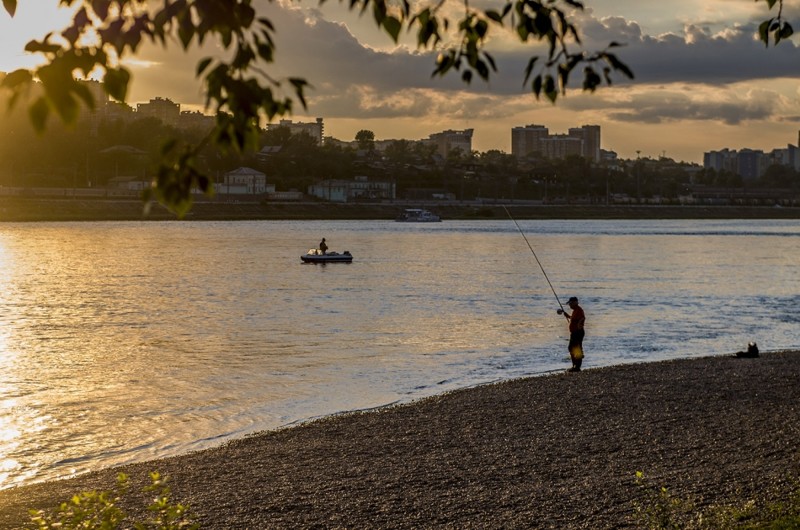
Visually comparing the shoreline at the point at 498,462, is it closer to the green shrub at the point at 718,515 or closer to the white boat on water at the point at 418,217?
the green shrub at the point at 718,515

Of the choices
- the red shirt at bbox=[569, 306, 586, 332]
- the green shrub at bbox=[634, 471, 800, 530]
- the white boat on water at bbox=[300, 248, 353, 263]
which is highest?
the red shirt at bbox=[569, 306, 586, 332]

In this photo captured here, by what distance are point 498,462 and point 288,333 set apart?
846 inches

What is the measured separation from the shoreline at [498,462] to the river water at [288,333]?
85.7 inches

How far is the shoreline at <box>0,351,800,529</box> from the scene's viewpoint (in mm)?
11461

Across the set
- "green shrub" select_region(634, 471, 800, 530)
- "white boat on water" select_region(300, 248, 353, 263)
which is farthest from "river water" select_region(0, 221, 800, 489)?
"green shrub" select_region(634, 471, 800, 530)

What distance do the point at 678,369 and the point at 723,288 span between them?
34907mm

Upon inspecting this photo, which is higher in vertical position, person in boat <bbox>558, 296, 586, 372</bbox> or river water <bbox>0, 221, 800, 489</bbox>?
person in boat <bbox>558, 296, 586, 372</bbox>

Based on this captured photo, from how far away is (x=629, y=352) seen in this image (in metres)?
29.5

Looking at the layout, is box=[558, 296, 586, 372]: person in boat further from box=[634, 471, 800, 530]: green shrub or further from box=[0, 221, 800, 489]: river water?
box=[634, 471, 800, 530]: green shrub

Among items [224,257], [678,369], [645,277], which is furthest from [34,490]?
[224,257]

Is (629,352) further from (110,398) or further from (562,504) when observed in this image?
(562,504)

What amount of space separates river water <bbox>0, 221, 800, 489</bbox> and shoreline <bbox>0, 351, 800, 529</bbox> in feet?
7.14

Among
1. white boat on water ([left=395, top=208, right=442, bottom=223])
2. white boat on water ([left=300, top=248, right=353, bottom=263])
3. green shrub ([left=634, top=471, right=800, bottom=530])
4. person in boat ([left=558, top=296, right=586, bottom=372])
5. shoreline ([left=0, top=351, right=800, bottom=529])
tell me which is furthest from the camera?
white boat on water ([left=395, top=208, right=442, bottom=223])

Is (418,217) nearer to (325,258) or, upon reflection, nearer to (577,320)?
(325,258)
